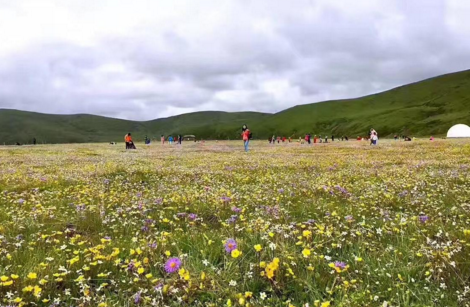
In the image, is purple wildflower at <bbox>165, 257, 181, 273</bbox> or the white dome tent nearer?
purple wildflower at <bbox>165, 257, 181, 273</bbox>

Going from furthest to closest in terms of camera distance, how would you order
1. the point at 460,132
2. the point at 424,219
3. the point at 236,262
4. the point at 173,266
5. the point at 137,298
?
the point at 460,132 < the point at 424,219 < the point at 236,262 < the point at 173,266 < the point at 137,298

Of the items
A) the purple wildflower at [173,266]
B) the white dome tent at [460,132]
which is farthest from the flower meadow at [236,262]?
the white dome tent at [460,132]

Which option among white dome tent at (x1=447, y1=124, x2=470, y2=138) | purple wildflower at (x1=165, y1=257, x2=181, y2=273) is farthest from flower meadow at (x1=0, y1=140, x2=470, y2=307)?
white dome tent at (x1=447, y1=124, x2=470, y2=138)

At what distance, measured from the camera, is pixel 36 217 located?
804 cm

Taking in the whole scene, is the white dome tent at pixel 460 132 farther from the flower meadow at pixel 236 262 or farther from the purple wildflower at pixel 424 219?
the purple wildflower at pixel 424 219

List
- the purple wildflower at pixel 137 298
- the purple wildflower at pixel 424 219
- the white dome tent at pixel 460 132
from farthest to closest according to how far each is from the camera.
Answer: the white dome tent at pixel 460 132 < the purple wildflower at pixel 424 219 < the purple wildflower at pixel 137 298

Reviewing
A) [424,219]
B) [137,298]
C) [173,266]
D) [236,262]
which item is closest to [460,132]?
[424,219]

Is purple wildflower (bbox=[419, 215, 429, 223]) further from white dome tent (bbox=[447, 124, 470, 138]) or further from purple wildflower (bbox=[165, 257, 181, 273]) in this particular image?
white dome tent (bbox=[447, 124, 470, 138])

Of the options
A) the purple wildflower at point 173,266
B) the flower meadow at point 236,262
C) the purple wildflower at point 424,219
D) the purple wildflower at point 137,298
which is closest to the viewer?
the purple wildflower at point 137,298

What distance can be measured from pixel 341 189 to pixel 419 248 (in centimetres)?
584

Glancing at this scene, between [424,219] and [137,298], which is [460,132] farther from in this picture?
[137,298]

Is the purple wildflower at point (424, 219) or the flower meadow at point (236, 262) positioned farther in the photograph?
the purple wildflower at point (424, 219)

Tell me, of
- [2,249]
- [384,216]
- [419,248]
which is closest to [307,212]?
[384,216]

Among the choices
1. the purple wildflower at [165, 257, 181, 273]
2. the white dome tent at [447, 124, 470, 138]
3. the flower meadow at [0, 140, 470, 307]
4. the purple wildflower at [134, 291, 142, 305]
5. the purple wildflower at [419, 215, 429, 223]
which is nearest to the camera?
the purple wildflower at [134, 291, 142, 305]
